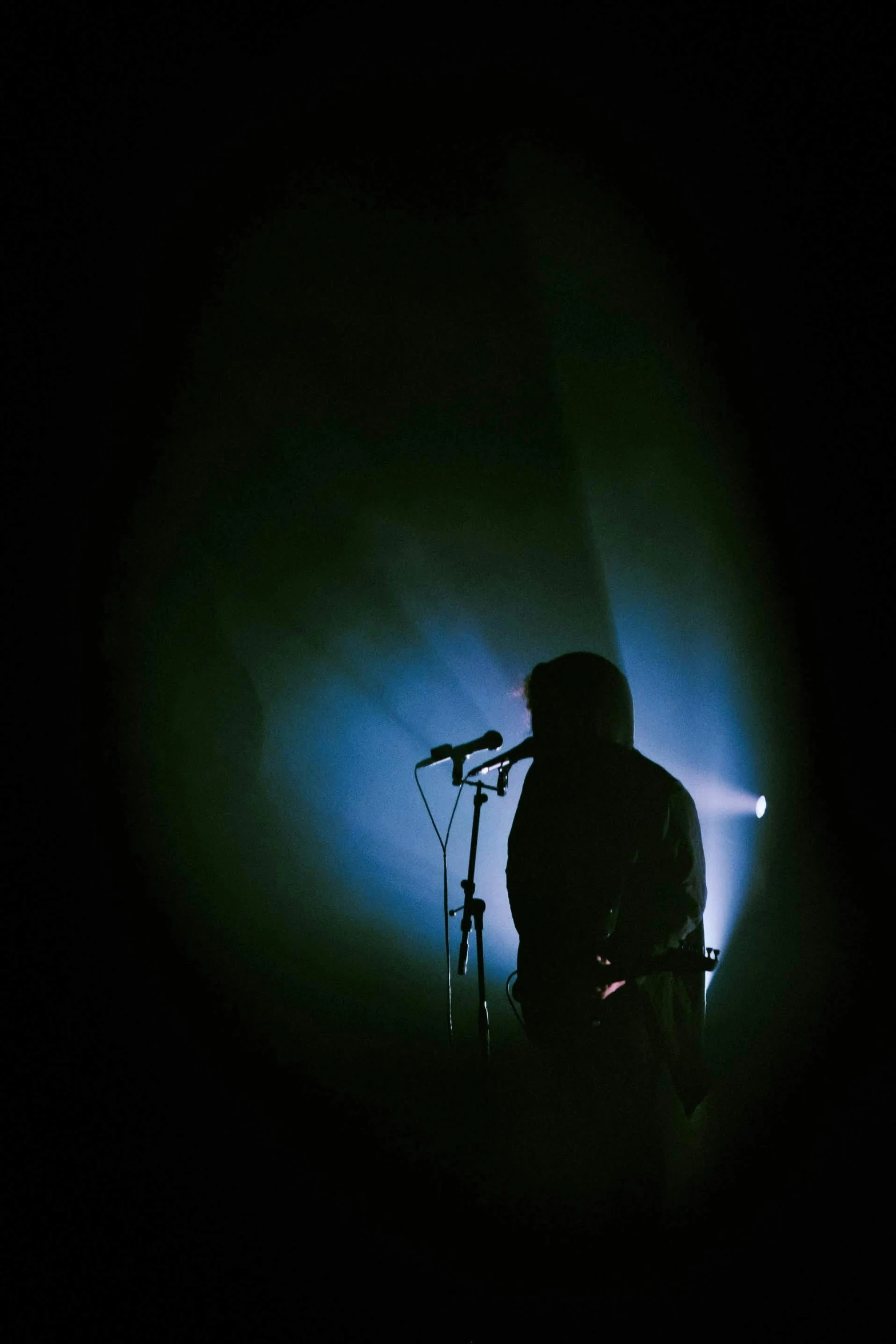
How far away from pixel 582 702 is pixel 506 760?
30.8 inches

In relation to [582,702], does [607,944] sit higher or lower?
lower

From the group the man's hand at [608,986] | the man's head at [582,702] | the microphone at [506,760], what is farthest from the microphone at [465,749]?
the man's hand at [608,986]

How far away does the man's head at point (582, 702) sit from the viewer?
5.94ft

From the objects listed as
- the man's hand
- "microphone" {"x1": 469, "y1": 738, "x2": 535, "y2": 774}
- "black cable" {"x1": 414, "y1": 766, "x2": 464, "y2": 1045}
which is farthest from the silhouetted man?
"black cable" {"x1": 414, "y1": 766, "x2": 464, "y2": 1045}

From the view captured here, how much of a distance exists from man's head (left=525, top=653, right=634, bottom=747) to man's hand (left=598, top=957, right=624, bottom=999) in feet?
1.63

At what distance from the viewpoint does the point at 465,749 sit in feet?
8.98

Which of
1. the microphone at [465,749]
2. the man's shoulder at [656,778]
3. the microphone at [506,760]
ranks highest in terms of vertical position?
the microphone at [465,749]

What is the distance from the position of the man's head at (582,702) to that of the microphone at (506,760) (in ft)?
0.84

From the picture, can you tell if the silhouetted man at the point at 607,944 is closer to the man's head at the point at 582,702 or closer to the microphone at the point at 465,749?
the man's head at the point at 582,702

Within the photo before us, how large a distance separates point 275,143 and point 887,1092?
4.59 m

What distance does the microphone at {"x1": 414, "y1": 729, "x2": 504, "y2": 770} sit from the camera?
2.68m

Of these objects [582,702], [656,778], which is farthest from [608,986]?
[582,702]

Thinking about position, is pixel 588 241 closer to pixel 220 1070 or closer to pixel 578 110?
pixel 578 110

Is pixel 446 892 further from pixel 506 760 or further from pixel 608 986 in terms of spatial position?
pixel 608 986
